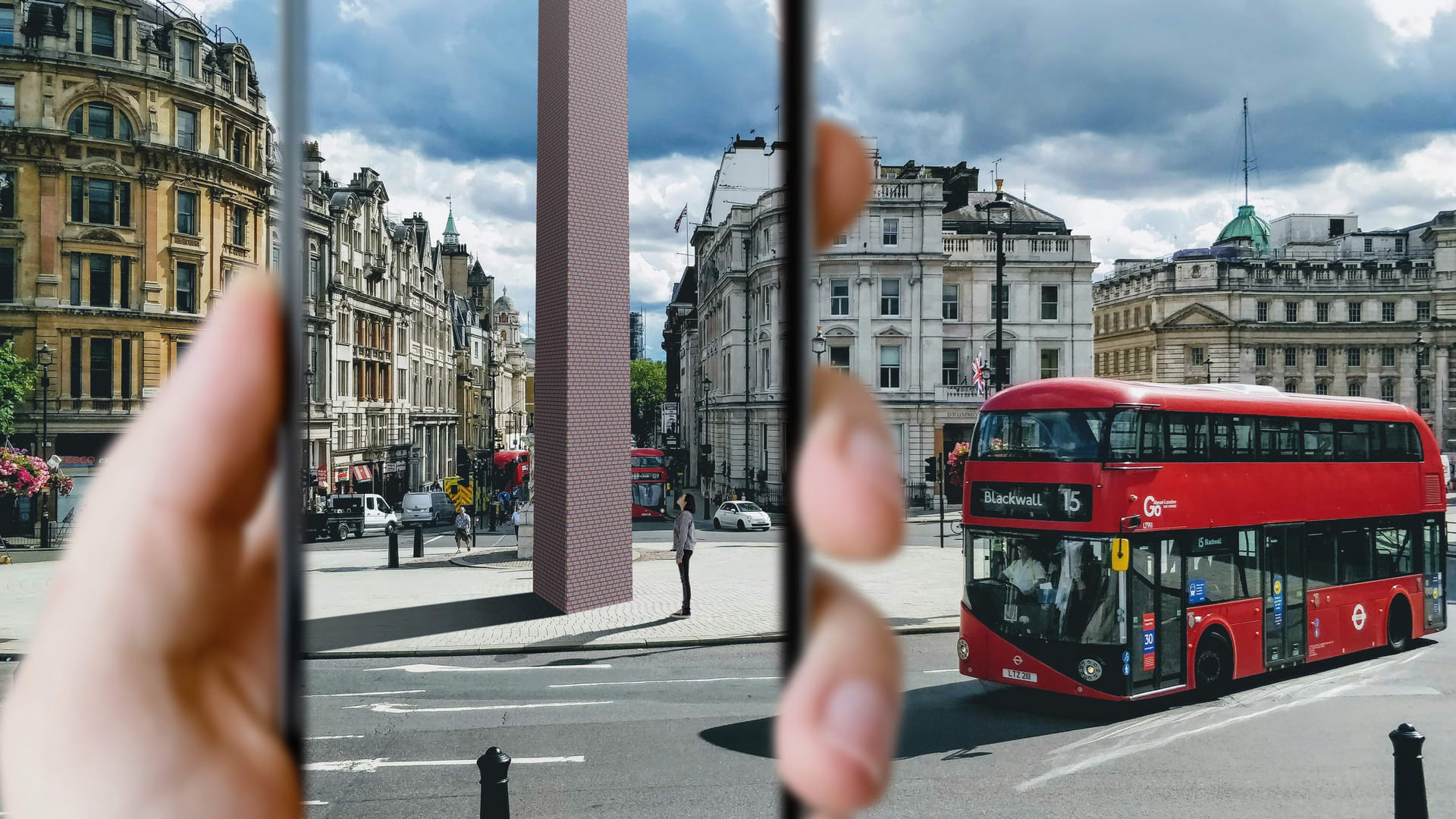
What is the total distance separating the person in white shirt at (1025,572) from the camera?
441 inches

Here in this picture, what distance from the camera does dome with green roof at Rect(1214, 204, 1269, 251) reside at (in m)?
76.3

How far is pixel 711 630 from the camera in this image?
15.4 meters

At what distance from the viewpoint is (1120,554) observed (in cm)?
1075

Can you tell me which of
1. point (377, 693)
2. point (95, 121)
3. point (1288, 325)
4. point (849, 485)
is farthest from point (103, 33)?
point (1288, 325)

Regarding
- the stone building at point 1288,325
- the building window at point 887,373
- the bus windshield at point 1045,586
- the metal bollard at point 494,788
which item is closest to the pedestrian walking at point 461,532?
the building window at point 887,373

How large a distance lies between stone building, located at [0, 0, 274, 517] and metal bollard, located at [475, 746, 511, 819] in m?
3.17

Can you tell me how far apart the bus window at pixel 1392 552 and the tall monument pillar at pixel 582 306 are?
11.5 metres

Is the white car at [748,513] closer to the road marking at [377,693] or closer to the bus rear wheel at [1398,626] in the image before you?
the road marking at [377,693]

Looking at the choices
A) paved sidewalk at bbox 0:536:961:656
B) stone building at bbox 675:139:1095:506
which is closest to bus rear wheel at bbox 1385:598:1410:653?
paved sidewalk at bbox 0:536:961:656

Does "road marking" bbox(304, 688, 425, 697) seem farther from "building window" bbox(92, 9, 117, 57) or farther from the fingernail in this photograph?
the fingernail

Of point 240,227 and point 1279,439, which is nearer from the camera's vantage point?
point 240,227

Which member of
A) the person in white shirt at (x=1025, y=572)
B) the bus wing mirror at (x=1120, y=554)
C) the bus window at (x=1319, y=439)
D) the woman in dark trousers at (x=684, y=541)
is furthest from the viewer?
the woman in dark trousers at (x=684, y=541)

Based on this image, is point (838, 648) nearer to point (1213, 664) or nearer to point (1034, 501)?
point (1034, 501)

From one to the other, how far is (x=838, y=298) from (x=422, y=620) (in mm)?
16119
